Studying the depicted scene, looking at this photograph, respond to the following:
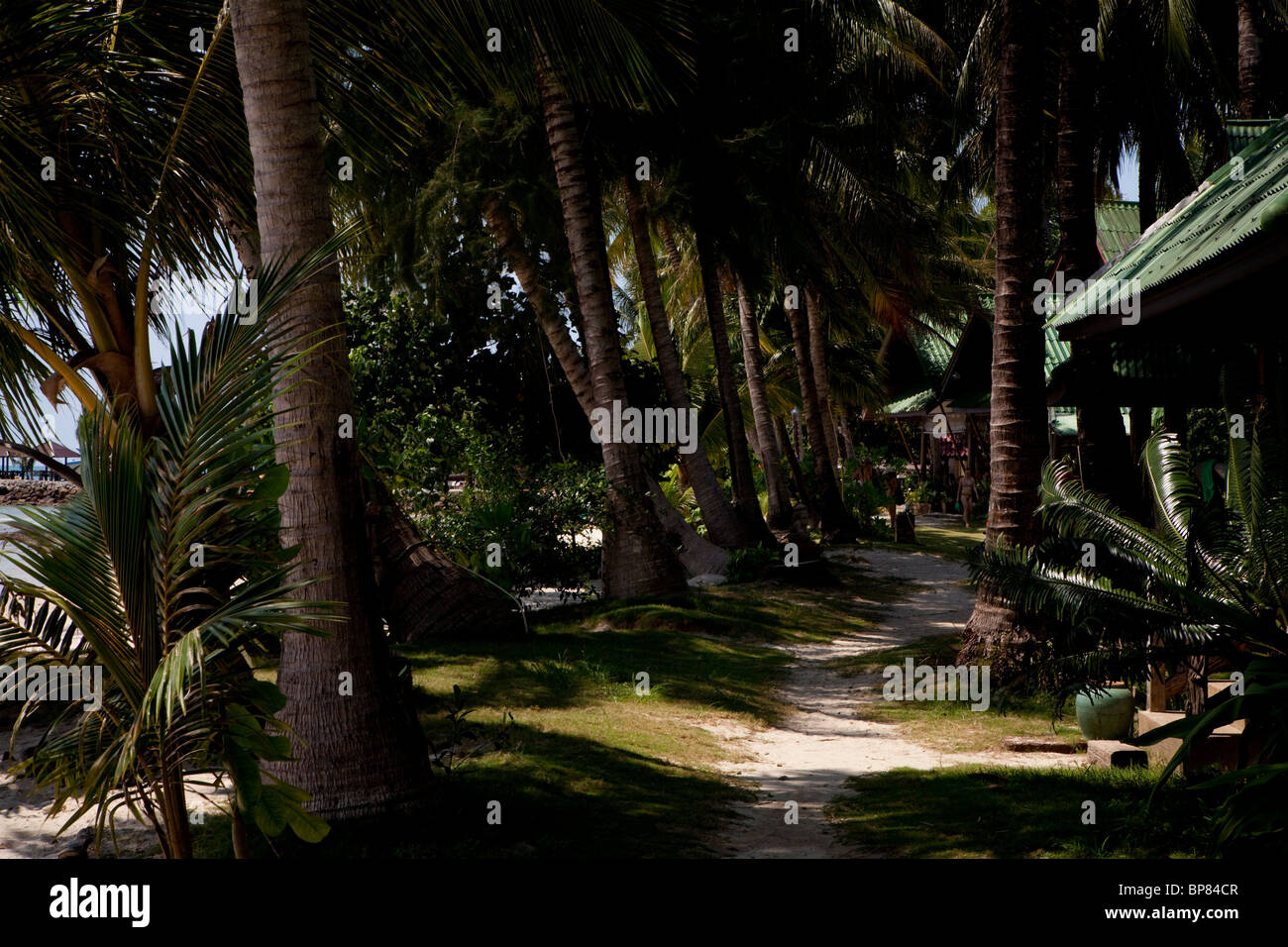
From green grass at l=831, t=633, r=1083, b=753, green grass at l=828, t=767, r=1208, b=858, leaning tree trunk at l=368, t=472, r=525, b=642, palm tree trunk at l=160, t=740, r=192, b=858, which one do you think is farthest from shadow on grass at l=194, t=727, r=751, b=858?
leaning tree trunk at l=368, t=472, r=525, b=642

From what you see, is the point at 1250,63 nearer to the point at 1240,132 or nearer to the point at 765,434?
the point at 1240,132

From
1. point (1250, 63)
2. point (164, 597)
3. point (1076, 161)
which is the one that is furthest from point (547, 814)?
point (1250, 63)

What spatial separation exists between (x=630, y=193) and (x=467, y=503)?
5688 millimetres

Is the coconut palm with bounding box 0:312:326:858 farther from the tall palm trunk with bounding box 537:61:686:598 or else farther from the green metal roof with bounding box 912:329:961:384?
the green metal roof with bounding box 912:329:961:384

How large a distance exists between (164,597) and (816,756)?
20.3 feet

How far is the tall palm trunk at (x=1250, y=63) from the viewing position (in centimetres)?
1426

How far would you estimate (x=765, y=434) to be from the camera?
21.5 metres

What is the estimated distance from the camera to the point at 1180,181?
20.1 metres

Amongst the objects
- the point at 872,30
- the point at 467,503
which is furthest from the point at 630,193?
the point at 872,30

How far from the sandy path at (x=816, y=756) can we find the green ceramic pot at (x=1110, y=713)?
33 cm

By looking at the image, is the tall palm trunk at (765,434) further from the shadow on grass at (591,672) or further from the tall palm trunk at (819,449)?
the shadow on grass at (591,672)

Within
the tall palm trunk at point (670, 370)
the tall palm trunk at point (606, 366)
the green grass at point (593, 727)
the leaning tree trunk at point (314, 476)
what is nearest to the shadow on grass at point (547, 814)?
the green grass at point (593, 727)

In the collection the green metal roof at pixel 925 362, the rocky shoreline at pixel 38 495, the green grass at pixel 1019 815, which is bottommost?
the green grass at pixel 1019 815
